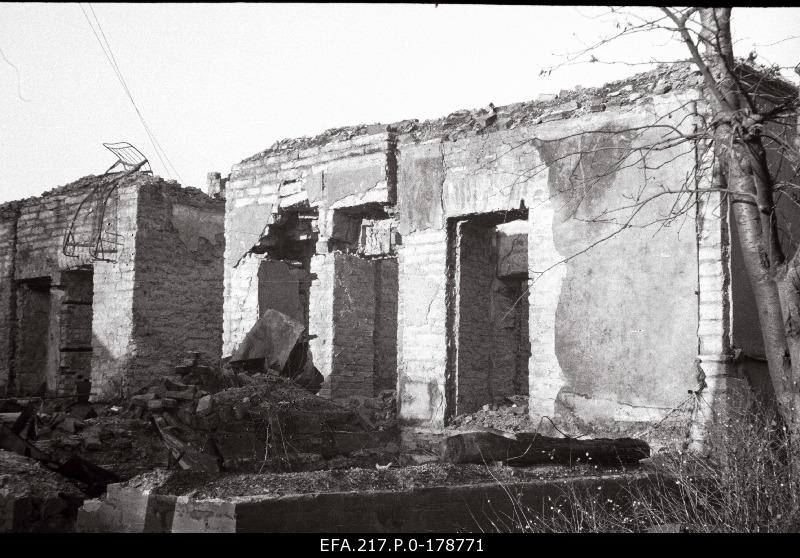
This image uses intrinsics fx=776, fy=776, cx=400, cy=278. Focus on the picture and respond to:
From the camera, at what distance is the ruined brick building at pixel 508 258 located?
7.50 m

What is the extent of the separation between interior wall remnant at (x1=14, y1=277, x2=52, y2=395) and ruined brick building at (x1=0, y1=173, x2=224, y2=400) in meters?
0.02

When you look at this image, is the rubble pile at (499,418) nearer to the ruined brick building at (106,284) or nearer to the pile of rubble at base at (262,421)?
the pile of rubble at base at (262,421)

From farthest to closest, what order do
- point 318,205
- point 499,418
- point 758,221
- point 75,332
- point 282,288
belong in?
point 75,332
point 282,288
point 318,205
point 499,418
point 758,221

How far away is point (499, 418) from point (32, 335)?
377 inches

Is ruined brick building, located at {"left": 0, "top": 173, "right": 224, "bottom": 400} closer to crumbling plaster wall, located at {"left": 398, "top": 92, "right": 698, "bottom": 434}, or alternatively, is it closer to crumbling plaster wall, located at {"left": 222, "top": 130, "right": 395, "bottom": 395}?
crumbling plaster wall, located at {"left": 222, "top": 130, "right": 395, "bottom": 395}

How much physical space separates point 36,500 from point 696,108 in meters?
6.62

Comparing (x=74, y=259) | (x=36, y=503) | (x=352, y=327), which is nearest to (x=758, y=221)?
(x=36, y=503)

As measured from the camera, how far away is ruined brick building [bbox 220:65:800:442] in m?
7.50

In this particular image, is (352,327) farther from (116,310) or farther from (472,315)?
(116,310)

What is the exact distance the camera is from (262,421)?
8602 millimetres

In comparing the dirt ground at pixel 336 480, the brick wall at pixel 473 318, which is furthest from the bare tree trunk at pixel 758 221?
the brick wall at pixel 473 318
